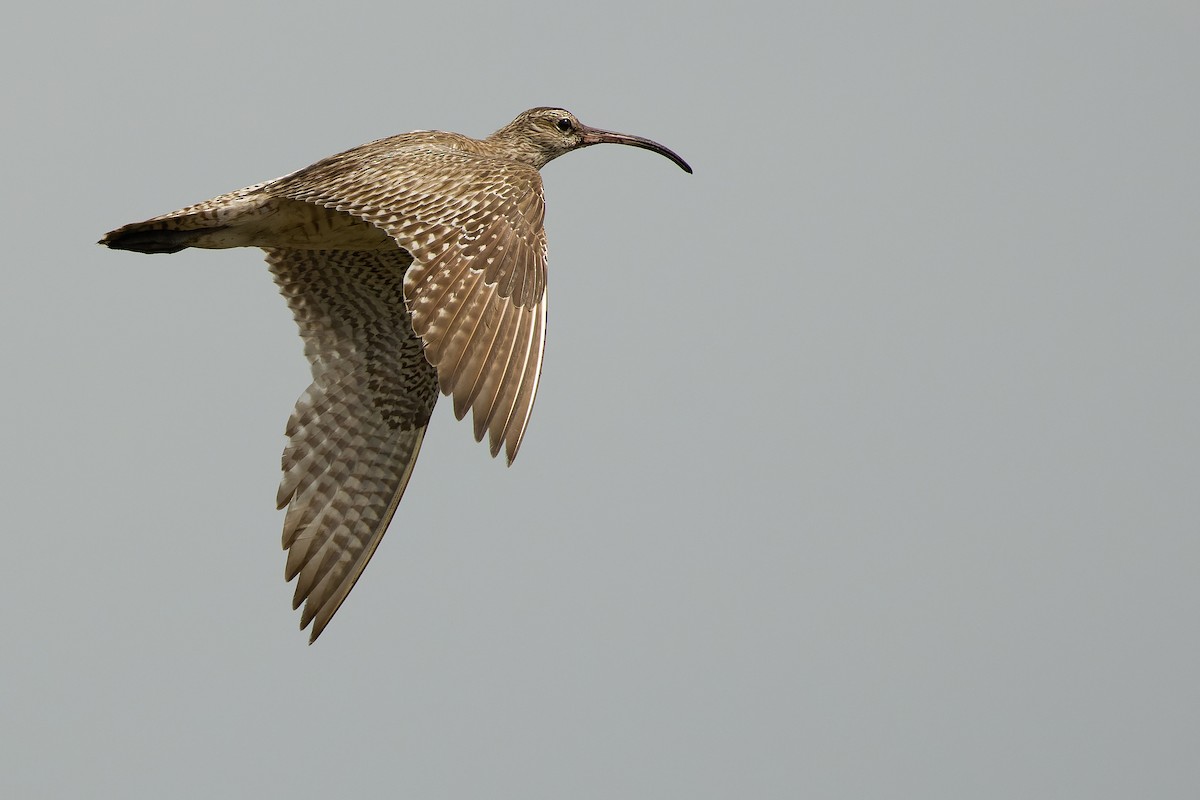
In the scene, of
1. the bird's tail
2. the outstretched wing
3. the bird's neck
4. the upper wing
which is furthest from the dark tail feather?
the bird's neck

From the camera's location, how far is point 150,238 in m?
17.8

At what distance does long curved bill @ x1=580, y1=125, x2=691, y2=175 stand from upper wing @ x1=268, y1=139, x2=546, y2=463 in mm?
3940

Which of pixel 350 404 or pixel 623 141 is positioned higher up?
pixel 623 141

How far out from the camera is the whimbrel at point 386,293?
15.1 metres

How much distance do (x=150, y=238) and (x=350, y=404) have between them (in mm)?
3016

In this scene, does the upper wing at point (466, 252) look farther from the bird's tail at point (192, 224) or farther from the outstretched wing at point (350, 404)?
the outstretched wing at point (350, 404)

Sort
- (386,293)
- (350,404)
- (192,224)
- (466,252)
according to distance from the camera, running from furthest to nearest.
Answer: (386,293) < (350,404) < (192,224) < (466,252)

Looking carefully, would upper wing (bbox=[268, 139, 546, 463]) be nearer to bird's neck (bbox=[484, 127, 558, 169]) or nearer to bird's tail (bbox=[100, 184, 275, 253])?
bird's tail (bbox=[100, 184, 275, 253])

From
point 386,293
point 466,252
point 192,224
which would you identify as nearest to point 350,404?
point 386,293

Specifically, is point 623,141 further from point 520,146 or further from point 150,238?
→ point 150,238

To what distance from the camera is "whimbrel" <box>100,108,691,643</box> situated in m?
15.1

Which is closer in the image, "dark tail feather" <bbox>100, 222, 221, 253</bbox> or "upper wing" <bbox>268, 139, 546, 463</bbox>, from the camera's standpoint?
"upper wing" <bbox>268, 139, 546, 463</bbox>

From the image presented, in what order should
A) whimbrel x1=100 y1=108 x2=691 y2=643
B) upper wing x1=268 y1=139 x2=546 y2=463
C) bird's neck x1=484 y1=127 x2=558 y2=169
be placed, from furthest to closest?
1. bird's neck x1=484 y1=127 x2=558 y2=169
2. whimbrel x1=100 y1=108 x2=691 y2=643
3. upper wing x1=268 y1=139 x2=546 y2=463

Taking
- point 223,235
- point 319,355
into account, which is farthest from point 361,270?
point 223,235
